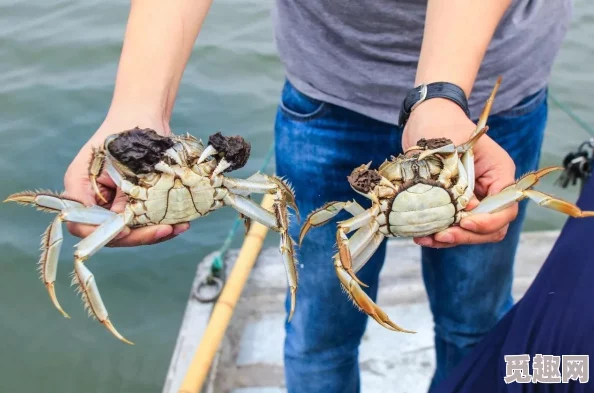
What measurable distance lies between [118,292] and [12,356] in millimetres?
631

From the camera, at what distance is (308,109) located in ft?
6.19

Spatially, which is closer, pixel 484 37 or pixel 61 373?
pixel 484 37

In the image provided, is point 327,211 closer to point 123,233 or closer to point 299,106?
point 299,106

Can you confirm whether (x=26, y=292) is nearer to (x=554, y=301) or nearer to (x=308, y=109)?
(x=308, y=109)

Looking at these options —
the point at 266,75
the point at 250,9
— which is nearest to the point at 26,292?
the point at 266,75

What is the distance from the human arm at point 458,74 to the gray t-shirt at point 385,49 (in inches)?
7.6

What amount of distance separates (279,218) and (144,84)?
50cm

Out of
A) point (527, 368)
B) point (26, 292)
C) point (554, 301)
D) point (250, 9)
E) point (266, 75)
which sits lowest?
point (26, 292)

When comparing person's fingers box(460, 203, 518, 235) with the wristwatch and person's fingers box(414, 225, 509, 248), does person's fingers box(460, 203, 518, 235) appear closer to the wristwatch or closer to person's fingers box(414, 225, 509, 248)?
person's fingers box(414, 225, 509, 248)

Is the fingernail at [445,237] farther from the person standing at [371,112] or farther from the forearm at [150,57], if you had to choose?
the forearm at [150,57]

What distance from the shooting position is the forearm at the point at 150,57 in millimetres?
1644

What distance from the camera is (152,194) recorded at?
163cm

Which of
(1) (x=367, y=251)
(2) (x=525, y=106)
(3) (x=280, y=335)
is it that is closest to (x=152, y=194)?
(1) (x=367, y=251)

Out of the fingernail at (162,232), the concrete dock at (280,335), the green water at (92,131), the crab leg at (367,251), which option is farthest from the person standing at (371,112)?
the green water at (92,131)
